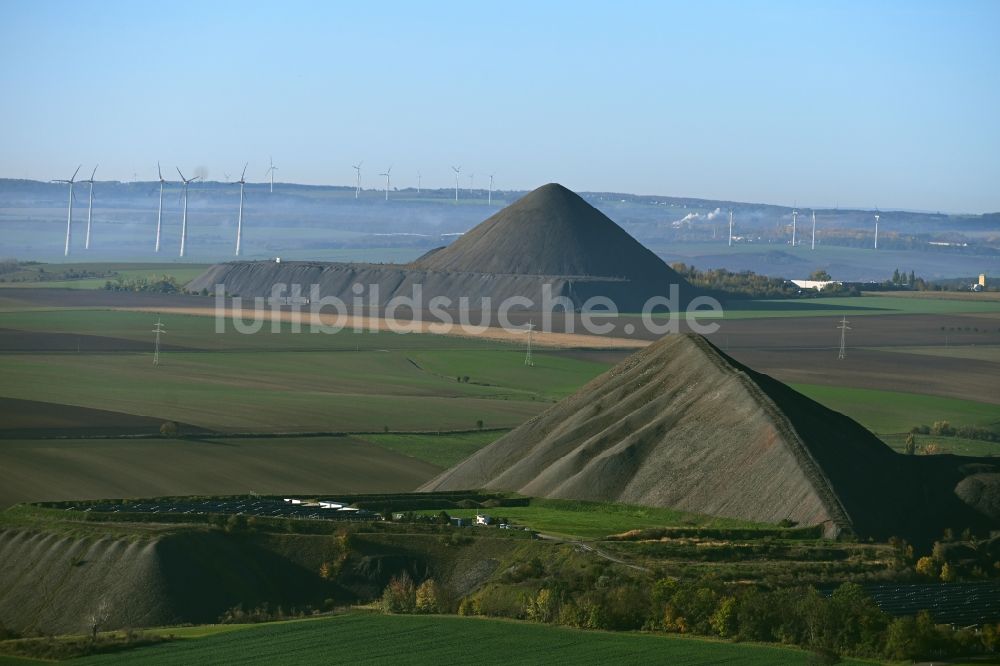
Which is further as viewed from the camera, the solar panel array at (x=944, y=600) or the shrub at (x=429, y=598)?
the shrub at (x=429, y=598)

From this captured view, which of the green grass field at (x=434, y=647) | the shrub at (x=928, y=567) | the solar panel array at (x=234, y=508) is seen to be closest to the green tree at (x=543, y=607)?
the green grass field at (x=434, y=647)

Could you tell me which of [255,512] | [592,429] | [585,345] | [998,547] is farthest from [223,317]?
[998,547]

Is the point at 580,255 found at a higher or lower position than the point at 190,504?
higher

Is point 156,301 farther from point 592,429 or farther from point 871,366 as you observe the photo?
point 592,429

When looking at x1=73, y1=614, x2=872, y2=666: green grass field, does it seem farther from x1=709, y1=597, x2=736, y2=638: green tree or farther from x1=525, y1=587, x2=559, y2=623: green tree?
x1=525, y1=587, x2=559, y2=623: green tree

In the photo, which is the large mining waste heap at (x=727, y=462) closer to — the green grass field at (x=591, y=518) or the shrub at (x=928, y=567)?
the green grass field at (x=591, y=518)

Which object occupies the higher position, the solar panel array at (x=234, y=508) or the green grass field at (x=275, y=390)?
the green grass field at (x=275, y=390)
